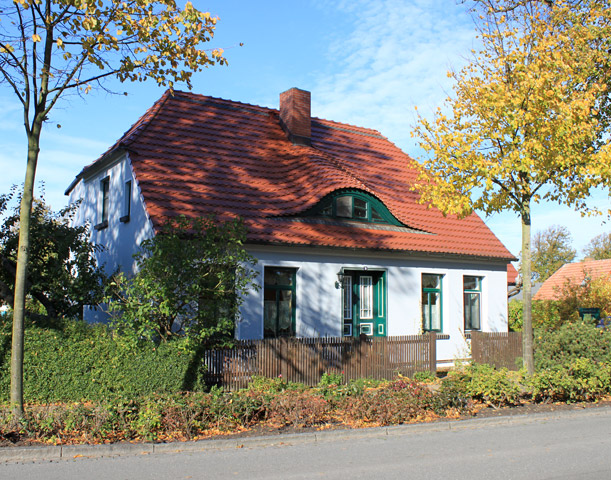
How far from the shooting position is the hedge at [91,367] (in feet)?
35.9

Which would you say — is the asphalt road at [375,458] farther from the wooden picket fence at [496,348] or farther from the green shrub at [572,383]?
the wooden picket fence at [496,348]

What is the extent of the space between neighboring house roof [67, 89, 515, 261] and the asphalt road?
668 cm

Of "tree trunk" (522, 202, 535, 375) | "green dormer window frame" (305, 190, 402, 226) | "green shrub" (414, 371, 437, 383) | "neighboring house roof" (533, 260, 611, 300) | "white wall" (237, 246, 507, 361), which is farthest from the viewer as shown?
"neighboring house roof" (533, 260, 611, 300)

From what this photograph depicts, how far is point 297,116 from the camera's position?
20.8 meters

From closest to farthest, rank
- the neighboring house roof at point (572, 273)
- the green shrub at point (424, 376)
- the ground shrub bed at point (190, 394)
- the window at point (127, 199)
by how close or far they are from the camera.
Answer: the ground shrub bed at point (190, 394)
the green shrub at point (424, 376)
the window at point (127, 199)
the neighboring house roof at point (572, 273)

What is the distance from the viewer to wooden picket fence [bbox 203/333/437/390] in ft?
41.0

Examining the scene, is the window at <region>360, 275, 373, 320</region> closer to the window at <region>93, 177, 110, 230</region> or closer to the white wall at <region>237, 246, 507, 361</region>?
the white wall at <region>237, 246, 507, 361</region>

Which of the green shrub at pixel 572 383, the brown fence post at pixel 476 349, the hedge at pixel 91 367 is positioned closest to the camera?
the hedge at pixel 91 367

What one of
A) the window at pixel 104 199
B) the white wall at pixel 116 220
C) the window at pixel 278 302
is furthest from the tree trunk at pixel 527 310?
the window at pixel 104 199

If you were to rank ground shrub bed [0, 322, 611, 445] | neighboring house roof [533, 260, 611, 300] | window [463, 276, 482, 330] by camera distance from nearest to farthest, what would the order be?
ground shrub bed [0, 322, 611, 445]
window [463, 276, 482, 330]
neighboring house roof [533, 260, 611, 300]

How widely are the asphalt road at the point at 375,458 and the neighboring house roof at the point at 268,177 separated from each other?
668 centimetres

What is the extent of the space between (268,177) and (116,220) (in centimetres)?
445

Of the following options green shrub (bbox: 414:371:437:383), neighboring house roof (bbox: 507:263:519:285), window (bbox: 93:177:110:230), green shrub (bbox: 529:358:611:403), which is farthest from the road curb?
neighboring house roof (bbox: 507:263:519:285)

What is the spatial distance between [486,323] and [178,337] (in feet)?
39.6
